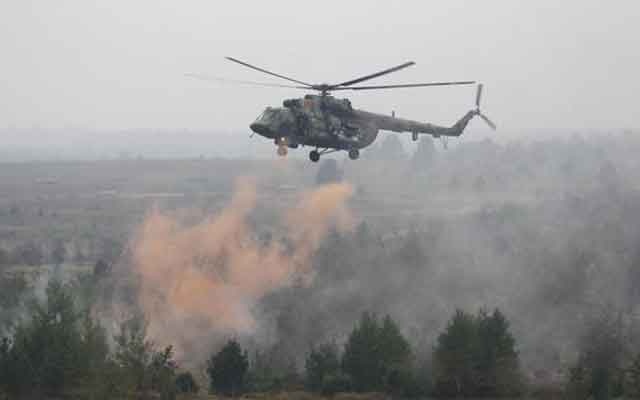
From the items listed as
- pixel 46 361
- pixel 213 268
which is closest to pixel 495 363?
pixel 46 361

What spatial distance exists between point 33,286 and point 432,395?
194 feet

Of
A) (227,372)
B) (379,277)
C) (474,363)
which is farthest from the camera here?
(379,277)

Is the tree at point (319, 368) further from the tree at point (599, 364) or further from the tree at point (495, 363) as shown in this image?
the tree at point (599, 364)

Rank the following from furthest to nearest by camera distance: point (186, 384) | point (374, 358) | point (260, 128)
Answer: point (374, 358) → point (186, 384) → point (260, 128)

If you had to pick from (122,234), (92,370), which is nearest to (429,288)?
(92,370)

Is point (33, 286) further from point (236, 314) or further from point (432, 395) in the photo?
point (432, 395)

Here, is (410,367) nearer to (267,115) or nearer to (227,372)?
(227,372)

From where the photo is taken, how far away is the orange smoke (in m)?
95.0

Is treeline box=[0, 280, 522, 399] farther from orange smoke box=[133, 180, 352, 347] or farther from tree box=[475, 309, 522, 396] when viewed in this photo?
orange smoke box=[133, 180, 352, 347]

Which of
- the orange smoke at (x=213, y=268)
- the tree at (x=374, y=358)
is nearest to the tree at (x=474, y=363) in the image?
the tree at (x=374, y=358)

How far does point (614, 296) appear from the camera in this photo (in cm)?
10831

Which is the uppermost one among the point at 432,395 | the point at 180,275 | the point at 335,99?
the point at 335,99

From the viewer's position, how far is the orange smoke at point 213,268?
95000 millimetres

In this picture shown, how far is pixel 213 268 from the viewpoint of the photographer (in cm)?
11356
